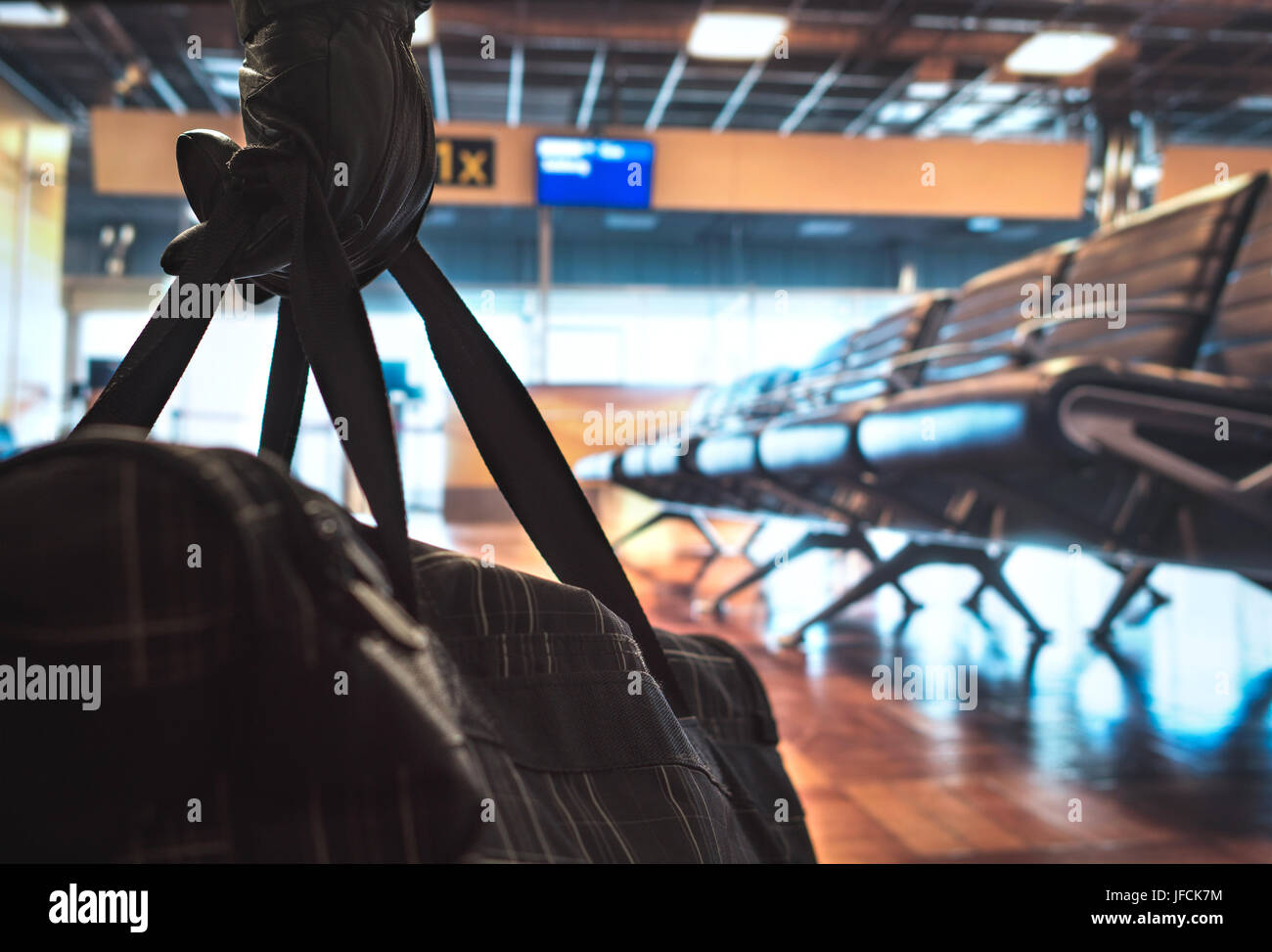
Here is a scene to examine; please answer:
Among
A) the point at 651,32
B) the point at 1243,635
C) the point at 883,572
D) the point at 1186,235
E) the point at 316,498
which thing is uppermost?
the point at 651,32

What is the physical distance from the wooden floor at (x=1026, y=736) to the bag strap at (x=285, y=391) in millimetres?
251

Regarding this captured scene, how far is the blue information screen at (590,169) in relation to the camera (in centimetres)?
706

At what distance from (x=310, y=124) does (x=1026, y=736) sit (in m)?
1.11

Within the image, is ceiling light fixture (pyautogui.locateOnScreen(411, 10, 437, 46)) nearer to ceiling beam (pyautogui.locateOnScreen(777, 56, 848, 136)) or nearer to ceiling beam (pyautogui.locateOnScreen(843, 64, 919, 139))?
ceiling beam (pyautogui.locateOnScreen(777, 56, 848, 136))

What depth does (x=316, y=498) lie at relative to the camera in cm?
22

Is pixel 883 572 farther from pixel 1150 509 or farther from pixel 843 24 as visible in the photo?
pixel 843 24

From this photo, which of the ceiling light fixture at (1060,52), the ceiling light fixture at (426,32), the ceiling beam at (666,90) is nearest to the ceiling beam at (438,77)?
the ceiling light fixture at (426,32)

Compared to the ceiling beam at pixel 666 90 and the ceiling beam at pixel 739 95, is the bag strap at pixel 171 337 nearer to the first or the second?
the ceiling beam at pixel 666 90

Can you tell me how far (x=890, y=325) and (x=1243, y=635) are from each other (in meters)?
1.21

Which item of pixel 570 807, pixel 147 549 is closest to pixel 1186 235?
pixel 570 807

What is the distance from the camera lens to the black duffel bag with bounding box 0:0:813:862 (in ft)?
0.61

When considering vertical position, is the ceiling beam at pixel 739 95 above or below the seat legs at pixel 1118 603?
above

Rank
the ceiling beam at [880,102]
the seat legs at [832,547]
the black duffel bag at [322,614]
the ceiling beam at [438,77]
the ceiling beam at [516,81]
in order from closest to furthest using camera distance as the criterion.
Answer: the black duffel bag at [322,614] < the seat legs at [832,547] < the ceiling beam at [438,77] < the ceiling beam at [516,81] < the ceiling beam at [880,102]

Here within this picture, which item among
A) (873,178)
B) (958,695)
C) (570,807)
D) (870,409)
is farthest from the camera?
(873,178)
